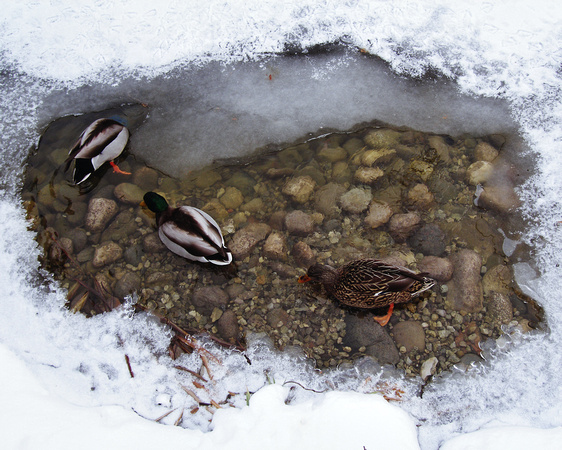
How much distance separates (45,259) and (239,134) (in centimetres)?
177

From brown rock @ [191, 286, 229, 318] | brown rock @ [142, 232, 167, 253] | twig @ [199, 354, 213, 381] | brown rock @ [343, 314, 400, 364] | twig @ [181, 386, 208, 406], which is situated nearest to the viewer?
twig @ [181, 386, 208, 406]

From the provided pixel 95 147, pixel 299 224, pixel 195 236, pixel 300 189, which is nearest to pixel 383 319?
pixel 299 224

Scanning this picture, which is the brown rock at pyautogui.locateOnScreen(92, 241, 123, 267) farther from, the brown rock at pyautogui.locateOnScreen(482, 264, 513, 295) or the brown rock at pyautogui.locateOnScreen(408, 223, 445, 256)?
the brown rock at pyautogui.locateOnScreen(482, 264, 513, 295)

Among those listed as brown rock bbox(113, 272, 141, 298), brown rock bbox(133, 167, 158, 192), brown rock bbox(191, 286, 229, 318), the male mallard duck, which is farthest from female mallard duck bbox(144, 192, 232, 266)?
the male mallard duck

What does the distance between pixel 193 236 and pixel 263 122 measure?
1236 mm

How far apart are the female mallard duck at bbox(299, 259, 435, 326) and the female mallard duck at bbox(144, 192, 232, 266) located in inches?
25.4

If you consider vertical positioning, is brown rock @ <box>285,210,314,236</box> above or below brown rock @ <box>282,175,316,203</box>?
below

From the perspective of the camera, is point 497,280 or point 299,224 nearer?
point 497,280

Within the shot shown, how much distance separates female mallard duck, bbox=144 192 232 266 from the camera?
260 centimetres

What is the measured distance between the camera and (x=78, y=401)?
2.16 m

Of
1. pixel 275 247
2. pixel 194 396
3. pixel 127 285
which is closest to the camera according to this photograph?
pixel 194 396

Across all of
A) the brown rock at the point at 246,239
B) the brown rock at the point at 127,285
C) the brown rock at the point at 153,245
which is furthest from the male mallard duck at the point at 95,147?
the brown rock at the point at 246,239

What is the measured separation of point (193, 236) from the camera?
2.61 metres

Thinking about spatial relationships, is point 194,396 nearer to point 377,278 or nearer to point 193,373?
point 193,373
